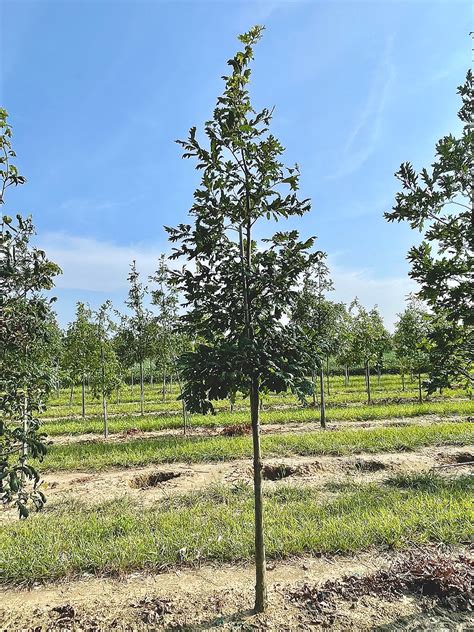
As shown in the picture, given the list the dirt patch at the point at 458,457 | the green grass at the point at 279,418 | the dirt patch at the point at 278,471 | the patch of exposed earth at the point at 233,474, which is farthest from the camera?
the green grass at the point at 279,418

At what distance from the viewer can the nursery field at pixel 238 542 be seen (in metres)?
4.15

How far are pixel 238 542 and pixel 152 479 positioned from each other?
421cm

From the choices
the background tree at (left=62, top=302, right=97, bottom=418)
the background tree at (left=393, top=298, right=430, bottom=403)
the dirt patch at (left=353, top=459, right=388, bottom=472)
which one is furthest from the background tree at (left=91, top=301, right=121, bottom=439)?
the background tree at (left=393, top=298, right=430, bottom=403)

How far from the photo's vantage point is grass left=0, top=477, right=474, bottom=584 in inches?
201

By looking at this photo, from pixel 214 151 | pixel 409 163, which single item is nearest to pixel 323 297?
pixel 409 163

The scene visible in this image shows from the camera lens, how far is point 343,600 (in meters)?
4.25

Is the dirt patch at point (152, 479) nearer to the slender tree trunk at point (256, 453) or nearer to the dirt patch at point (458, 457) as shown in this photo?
the slender tree trunk at point (256, 453)

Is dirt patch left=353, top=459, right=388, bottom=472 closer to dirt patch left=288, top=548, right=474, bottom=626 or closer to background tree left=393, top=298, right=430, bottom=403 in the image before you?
dirt patch left=288, top=548, right=474, bottom=626

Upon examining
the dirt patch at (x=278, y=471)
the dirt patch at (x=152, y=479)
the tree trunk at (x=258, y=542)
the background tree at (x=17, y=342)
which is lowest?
the dirt patch at (x=152, y=479)

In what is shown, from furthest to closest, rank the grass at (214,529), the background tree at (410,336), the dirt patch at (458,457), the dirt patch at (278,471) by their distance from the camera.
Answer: the background tree at (410,336) → the dirt patch at (458,457) → the dirt patch at (278,471) → the grass at (214,529)

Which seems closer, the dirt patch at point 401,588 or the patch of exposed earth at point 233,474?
the dirt patch at point 401,588

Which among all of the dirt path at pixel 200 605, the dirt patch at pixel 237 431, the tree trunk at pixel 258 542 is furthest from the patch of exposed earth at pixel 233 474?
the tree trunk at pixel 258 542

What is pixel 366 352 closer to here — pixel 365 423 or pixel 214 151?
pixel 365 423

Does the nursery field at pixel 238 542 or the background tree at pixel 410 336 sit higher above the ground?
the background tree at pixel 410 336
